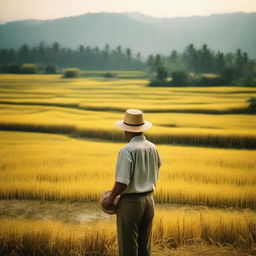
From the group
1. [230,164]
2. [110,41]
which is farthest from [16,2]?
[230,164]

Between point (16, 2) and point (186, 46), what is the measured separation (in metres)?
2.94

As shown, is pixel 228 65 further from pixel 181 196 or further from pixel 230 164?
pixel 181 196

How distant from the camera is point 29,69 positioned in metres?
5.50

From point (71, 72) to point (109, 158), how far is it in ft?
6.43

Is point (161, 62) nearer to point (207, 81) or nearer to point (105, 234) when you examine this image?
point (207, 81)

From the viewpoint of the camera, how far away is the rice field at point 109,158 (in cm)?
313

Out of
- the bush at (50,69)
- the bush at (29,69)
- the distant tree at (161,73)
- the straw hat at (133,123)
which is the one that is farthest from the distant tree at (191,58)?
the straw hat at (133,123)

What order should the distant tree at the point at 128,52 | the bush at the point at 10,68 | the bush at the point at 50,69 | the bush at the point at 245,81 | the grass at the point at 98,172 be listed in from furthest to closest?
the distant tree at the point at 128,52 → the bush at the point at 50,69 → the bush at the point at 245,81 → the bush at the point at 10,68 → the grass at the point at 98,172

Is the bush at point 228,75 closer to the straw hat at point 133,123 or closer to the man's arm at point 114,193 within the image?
the straw hat at point 133,123

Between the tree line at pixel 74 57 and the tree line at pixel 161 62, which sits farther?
the tree line at pixel 161 62

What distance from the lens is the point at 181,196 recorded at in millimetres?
3908

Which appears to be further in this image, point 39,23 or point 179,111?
point 179,111

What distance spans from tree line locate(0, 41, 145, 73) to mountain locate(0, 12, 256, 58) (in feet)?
0.33

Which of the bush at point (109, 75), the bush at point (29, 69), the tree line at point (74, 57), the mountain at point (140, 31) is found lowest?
the bush at point (109, 75)
